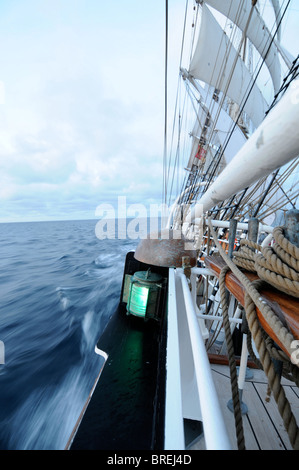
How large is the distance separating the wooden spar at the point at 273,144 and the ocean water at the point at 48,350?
394 centimetres

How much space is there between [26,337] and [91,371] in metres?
2.35

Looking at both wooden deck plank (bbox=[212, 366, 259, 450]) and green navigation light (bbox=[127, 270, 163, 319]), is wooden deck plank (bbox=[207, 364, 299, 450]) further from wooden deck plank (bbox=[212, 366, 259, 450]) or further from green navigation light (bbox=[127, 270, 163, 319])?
green navigation light (bbox=[127, 270, 163, 319])

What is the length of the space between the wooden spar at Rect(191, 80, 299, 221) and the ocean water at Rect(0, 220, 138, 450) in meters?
3.94

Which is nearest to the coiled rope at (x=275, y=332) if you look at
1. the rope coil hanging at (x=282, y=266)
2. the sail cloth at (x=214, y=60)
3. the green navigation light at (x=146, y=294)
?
the rope coil hanging at (x=282, y=266)

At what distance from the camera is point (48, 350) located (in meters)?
5.02

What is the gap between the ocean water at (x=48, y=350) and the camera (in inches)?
126

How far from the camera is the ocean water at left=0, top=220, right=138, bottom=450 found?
319cm

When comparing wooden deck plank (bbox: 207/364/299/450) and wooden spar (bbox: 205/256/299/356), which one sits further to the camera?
wooden deck plank (bbox: 207/364/299/450)

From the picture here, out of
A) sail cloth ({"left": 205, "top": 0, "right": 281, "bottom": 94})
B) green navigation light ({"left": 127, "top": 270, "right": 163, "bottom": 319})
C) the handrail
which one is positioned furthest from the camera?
sail cloth ({"left": 205, "top": 0, "right": 281, "bottom": 94})

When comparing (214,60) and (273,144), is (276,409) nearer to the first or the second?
(273,144)

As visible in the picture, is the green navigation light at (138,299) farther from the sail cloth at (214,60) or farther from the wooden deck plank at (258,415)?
the sail cloth at (214,60)

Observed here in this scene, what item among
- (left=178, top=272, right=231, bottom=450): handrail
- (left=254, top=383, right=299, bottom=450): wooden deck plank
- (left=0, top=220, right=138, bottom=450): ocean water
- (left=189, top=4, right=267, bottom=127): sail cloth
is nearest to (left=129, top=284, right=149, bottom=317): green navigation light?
Result: (left=254, top=383, right=299, bottom=450): wooden deck plank
